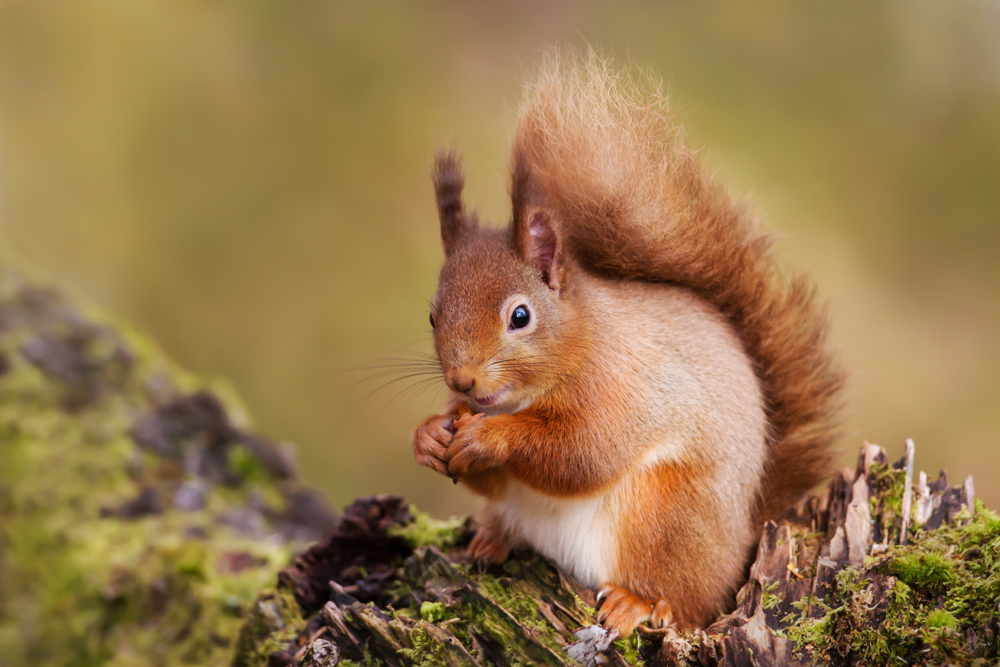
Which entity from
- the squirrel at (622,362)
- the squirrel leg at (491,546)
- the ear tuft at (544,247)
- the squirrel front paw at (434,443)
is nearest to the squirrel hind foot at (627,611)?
the squirrel at (622,362)

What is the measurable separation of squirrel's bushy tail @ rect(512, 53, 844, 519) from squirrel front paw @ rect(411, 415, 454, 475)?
23.0 inches

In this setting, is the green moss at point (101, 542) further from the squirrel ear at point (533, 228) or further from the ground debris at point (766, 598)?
the squirrel ear at point (533, 228)

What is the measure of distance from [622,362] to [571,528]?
42 centimetres

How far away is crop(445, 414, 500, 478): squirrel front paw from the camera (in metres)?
1.68

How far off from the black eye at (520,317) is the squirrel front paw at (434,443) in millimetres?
282

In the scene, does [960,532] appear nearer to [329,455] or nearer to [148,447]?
[148,447]

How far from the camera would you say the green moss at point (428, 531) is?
7.22ft

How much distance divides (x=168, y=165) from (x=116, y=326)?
1.70 m

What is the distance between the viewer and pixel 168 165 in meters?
4.54

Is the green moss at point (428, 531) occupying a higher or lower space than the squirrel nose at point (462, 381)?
lower

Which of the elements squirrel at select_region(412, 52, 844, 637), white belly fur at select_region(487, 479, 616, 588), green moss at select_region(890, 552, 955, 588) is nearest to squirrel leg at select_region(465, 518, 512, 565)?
squirrel at select_region(412, 52, 844, 637)

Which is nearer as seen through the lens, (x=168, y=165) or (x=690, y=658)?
(x=690, y=658)

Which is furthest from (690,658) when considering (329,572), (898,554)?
(329,572)

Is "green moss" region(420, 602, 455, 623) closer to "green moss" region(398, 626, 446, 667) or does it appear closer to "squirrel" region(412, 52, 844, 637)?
"green moss" region(398, 626, 446, 667)
